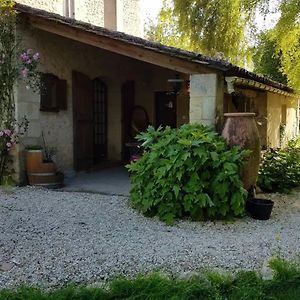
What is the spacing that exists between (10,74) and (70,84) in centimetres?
162

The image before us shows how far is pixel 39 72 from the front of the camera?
8461 millimetres

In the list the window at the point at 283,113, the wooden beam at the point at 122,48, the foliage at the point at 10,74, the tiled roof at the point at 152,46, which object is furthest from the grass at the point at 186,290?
the window at the point at 283,113

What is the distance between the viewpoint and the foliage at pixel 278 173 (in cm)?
830

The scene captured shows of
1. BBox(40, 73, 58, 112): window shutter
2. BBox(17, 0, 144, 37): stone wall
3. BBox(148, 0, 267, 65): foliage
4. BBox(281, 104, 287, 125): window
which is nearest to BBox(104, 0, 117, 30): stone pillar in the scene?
BBox(17, 0, 144, 37): stone wall

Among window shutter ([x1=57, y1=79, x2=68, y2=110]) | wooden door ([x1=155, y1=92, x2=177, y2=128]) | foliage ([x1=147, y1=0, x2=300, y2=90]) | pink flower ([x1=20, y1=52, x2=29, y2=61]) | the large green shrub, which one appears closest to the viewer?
the large green shrub

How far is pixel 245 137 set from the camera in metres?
6.42

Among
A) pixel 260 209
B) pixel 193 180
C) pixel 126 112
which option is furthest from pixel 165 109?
pixel 193 180

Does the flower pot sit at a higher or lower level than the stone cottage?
lower

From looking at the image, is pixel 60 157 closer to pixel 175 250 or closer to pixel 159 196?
pixel 159 196

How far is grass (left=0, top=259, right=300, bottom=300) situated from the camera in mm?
3350

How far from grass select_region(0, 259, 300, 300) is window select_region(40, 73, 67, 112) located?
5.84 m

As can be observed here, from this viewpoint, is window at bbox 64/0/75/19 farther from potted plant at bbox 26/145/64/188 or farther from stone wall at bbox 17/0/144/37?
potted plant at bbox 26/145/64/188

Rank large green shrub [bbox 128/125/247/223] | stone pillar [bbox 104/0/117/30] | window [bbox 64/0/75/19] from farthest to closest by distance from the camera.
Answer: stone pillar [bbox 104/0/117/30], window [bbox 64/0/75/19], large green shrub [bbox 128/125/247/223]

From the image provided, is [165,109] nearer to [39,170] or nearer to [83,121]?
[83,121]
